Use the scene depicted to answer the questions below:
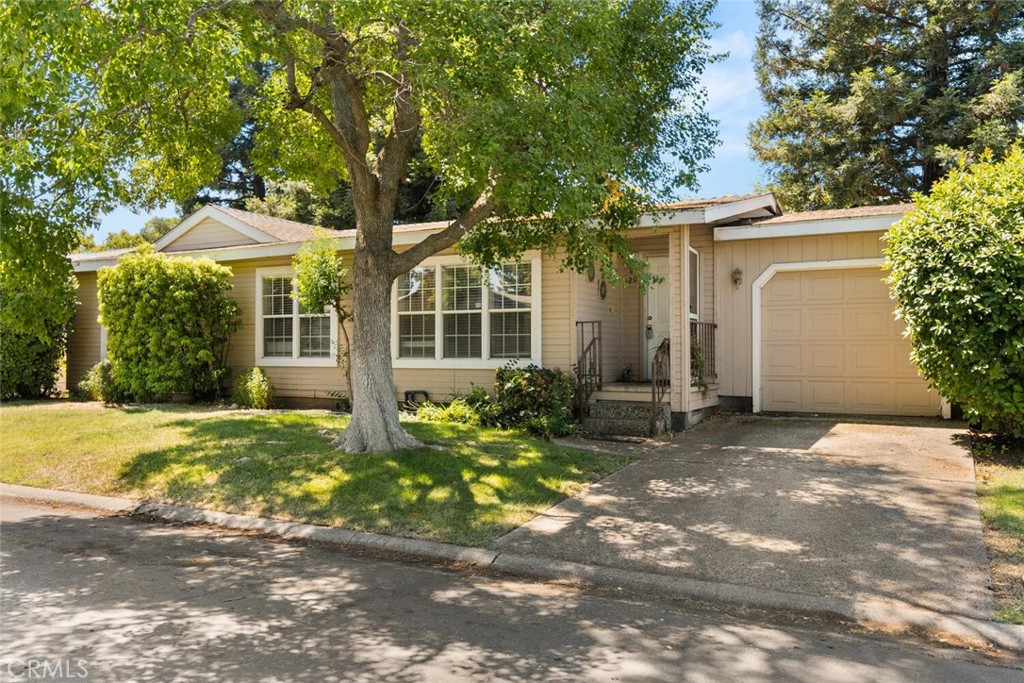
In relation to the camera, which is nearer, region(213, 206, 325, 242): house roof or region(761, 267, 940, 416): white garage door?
region(761, 267, 940, 416): white garage door

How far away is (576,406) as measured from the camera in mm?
10945

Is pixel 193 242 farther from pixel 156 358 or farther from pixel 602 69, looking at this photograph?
pixel 602 69

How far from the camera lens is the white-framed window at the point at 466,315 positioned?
11602mm

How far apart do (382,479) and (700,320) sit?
259 inches

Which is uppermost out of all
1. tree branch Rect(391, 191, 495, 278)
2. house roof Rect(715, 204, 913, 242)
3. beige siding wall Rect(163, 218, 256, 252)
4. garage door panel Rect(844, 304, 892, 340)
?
Result: beige siding wall Rect(163, 218, 256, 252)

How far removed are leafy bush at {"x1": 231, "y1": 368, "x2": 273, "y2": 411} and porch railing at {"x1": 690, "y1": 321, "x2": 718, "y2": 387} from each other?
25.5ft

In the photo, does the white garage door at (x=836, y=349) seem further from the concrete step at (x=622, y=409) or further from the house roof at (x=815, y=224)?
the concrete step at (x=622, y=409)

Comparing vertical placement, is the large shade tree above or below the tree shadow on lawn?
above

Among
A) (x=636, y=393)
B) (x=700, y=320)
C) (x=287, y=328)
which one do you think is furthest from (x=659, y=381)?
(x=287, y=328)

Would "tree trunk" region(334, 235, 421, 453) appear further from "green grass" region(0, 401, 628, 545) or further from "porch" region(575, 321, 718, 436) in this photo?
"porch" region(575, 321, 718, 436)

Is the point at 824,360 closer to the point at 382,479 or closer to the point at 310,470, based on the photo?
the point at 382,479

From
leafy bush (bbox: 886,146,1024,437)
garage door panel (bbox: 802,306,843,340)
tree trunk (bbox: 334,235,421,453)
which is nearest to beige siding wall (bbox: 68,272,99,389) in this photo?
tree trunk (bbox: 334,235,421,453)

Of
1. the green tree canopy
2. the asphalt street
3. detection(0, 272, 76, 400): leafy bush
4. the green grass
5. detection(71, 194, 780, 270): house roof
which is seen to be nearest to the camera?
the asphalt street

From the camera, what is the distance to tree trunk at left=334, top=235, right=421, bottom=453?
852 cm
